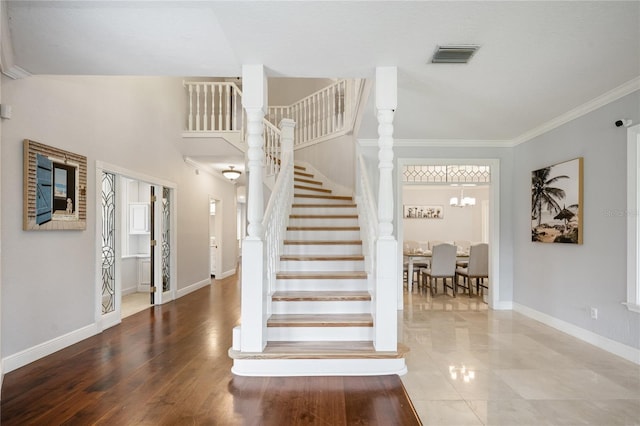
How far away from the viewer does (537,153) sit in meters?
4.59

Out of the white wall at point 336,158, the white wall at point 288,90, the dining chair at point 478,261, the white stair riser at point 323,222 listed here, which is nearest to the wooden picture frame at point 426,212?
the dining chair at point 478,261

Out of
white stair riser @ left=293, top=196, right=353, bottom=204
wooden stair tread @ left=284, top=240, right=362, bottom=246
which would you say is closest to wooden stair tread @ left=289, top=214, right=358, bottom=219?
Result: white stair riser @ left=293, top=196, right=353, bottom=204

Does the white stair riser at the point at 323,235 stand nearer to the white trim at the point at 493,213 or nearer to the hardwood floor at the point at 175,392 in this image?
the white trim at the point at 493,213

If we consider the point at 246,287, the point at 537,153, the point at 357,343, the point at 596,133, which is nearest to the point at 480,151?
the point at 537,153

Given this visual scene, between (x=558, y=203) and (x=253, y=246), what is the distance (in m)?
3.62

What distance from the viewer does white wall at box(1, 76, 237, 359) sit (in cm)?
291

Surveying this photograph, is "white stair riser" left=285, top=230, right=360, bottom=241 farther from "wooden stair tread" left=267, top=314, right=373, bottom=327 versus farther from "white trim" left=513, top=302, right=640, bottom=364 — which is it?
"white trim" left=513, top=302, right=640, bottom=364

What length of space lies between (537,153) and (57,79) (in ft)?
18.4

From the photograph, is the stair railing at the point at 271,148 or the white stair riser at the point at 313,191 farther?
the white stair riser at the point at 313,191

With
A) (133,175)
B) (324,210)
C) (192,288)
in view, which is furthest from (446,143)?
(192,288)

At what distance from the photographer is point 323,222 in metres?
4.84

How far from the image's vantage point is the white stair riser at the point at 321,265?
3.97 metres

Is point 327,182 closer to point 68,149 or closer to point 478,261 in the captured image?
point 478,261

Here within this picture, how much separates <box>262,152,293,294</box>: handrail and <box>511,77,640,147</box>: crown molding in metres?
3.31
